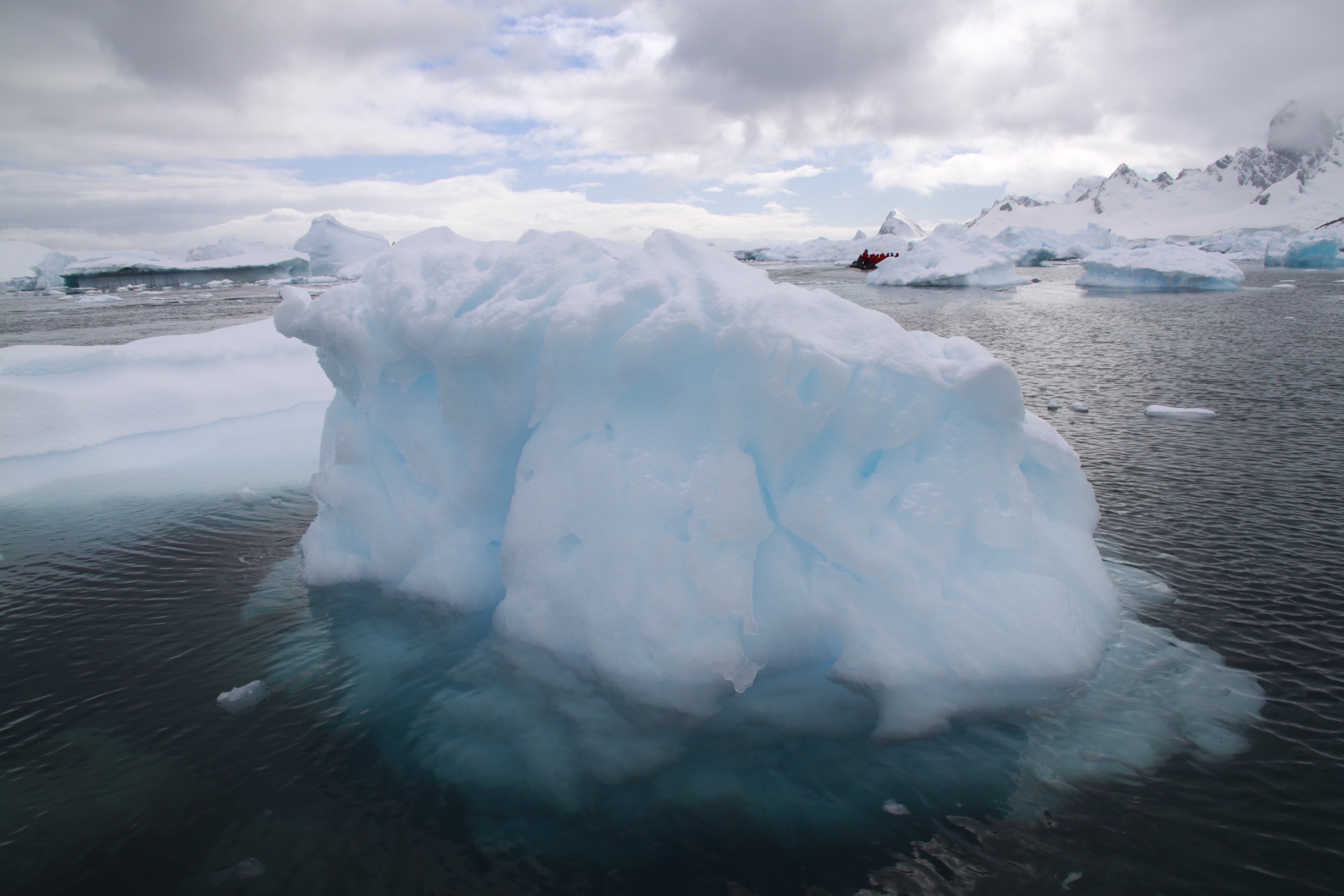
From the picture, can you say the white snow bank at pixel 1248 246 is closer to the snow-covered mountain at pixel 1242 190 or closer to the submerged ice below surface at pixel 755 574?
the snow-covered mountain at pixel 1242 190

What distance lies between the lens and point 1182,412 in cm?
1306

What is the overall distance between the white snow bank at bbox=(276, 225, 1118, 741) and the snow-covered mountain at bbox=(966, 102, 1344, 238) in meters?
154

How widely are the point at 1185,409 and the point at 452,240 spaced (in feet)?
43.1

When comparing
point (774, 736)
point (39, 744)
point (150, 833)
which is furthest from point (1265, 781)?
point (39, 744)

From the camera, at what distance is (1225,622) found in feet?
20.4

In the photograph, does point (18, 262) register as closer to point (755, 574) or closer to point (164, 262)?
point (164, 262)

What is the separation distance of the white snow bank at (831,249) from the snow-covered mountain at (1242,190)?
3523 cm

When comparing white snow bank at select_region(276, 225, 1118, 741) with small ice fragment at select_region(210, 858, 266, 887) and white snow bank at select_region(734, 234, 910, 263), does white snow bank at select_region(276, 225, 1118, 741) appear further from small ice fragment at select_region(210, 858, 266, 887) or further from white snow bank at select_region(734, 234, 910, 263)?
white snow bank at select_region(734, 234, 910, 263)

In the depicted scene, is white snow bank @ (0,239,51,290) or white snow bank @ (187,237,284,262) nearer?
white snow bank @ (0,239,51,290)

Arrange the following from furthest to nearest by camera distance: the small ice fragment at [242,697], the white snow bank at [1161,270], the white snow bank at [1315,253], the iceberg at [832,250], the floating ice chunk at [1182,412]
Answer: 1. the iceberg at [832,250]
2. the white snow bank at [1315,253]
3. the white snow bank at [1161,270]
4. the floating ice chunk at [1182,412]
5. the small ice fragment at [242,697]

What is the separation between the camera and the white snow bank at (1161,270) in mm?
38688

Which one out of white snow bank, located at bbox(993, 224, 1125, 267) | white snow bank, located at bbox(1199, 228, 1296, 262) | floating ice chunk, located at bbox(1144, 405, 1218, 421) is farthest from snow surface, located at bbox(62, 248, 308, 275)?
white snow bank, located at bbox(1199, 228, 1296, 262)

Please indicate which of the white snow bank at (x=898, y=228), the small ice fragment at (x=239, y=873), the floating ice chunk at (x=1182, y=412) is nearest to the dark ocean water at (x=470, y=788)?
the small ice fragment at (x=239, y=873)

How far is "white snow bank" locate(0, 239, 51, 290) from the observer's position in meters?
65.4
